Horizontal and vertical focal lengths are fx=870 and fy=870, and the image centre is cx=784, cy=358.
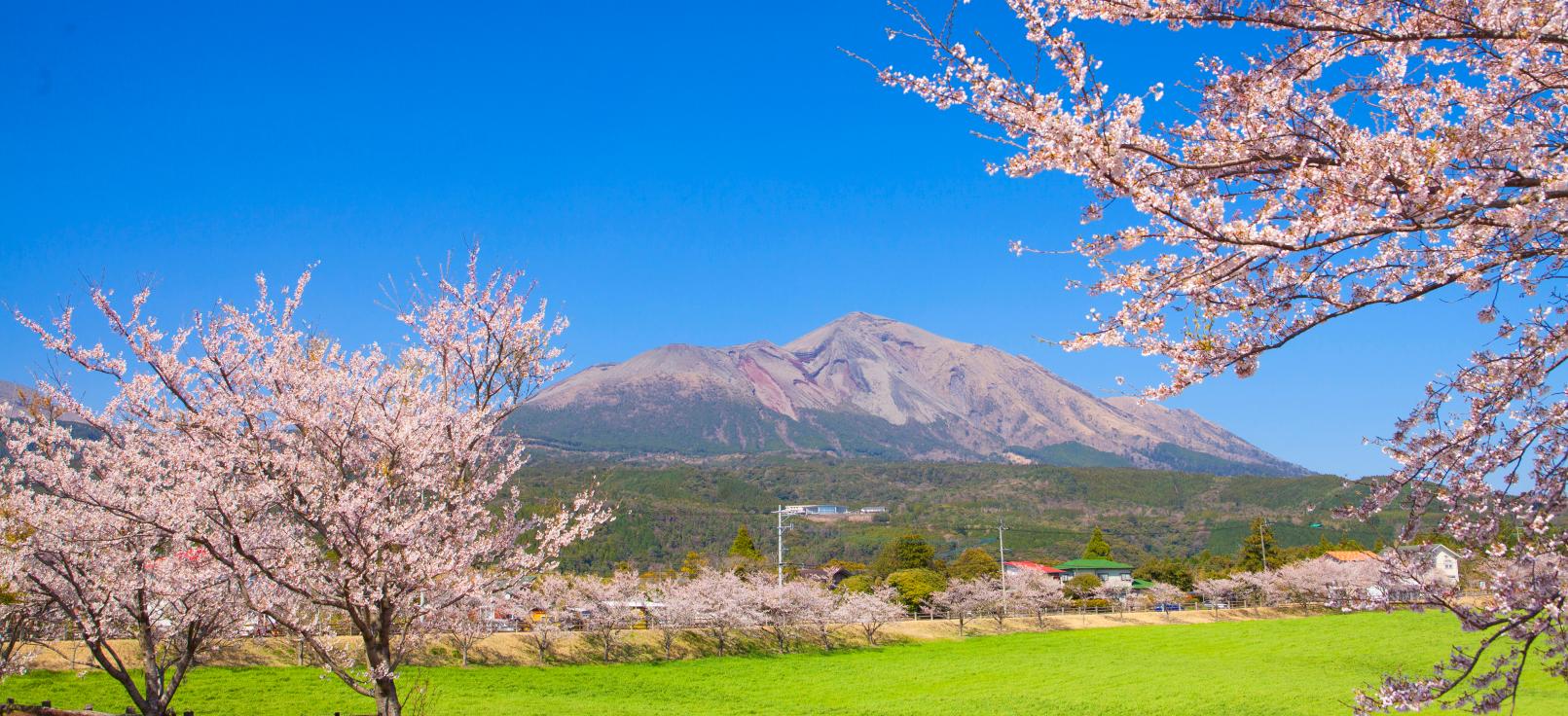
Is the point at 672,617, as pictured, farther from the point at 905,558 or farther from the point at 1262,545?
the point at 1262,545

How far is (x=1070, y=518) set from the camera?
159 meters

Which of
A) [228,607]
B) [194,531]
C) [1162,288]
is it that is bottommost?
[228,607]

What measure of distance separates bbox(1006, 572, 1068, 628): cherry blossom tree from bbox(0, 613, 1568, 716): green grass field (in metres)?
11.3

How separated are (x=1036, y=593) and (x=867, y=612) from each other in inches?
677

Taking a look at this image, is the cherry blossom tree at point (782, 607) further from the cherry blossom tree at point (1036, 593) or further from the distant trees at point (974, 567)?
the distant trees at point (974, 567)

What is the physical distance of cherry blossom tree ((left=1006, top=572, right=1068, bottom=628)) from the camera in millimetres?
60062

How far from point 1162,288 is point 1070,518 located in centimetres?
16655

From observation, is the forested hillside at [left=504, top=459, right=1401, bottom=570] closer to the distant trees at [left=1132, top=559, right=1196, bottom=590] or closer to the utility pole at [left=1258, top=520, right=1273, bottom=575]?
the utility pole at [left=1258, top=520, right=1273, bottom=575]

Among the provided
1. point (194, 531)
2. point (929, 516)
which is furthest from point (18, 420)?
point (929, 516)

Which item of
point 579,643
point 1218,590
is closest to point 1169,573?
point 1218,590

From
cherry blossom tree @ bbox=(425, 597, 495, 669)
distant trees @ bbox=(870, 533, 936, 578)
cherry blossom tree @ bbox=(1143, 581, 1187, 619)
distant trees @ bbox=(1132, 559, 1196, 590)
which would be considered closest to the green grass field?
cherry blossom tree @ bbox=(425, 597, 495, 669)

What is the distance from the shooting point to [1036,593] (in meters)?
60.4

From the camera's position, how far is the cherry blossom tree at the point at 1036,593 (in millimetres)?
60062

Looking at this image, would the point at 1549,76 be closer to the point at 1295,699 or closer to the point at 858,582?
the point at 1295,699
